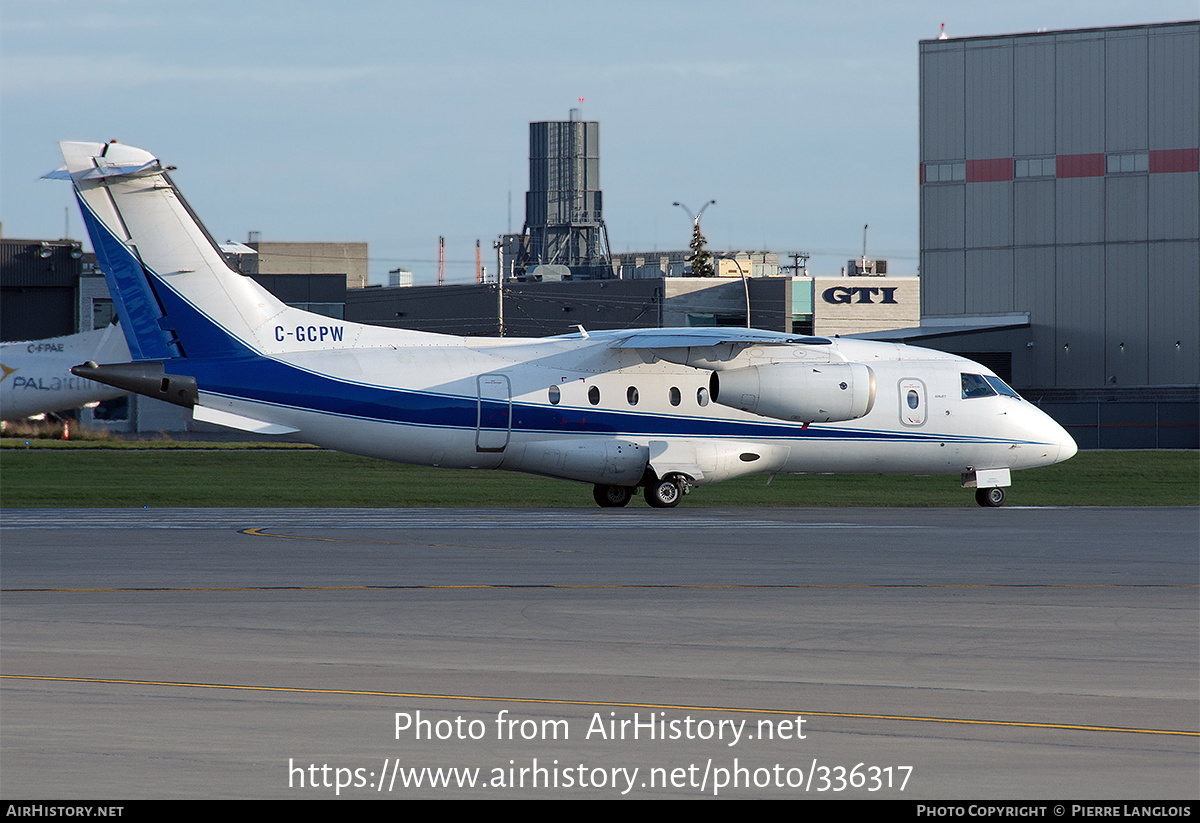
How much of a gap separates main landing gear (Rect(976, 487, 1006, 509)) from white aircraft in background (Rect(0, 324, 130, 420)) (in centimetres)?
4308

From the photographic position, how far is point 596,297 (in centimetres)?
8575

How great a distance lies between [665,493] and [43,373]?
41168mm

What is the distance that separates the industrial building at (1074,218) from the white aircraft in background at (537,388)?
3333 centimetres

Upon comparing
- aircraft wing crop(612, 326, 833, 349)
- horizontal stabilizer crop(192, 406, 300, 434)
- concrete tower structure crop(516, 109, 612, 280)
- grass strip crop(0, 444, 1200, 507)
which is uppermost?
concrete tower structure crop(516, 109, 612, 280)

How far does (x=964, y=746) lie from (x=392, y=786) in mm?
3628

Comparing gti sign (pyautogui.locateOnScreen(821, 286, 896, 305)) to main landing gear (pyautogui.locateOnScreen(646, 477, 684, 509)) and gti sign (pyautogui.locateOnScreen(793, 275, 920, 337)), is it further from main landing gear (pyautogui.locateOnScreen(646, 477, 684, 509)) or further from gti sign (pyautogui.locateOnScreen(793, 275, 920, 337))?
main landing gear (pyautogui.locateOnScreen(646, 477, 684, 509))

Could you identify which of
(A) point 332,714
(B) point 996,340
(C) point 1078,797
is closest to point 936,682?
(C) point 1078,797

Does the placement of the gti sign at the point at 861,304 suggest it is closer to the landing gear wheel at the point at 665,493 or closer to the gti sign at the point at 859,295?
the gti sign at the point at 859,295

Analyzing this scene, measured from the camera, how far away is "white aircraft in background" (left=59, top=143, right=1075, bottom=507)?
86.9 ft

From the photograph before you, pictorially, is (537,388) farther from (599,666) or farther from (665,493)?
(599,666)

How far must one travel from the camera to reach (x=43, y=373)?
6194cm

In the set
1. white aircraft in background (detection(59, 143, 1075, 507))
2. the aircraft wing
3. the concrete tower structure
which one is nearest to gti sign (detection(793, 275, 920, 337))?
the concrete tower structure

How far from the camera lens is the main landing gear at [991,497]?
32469 mm
